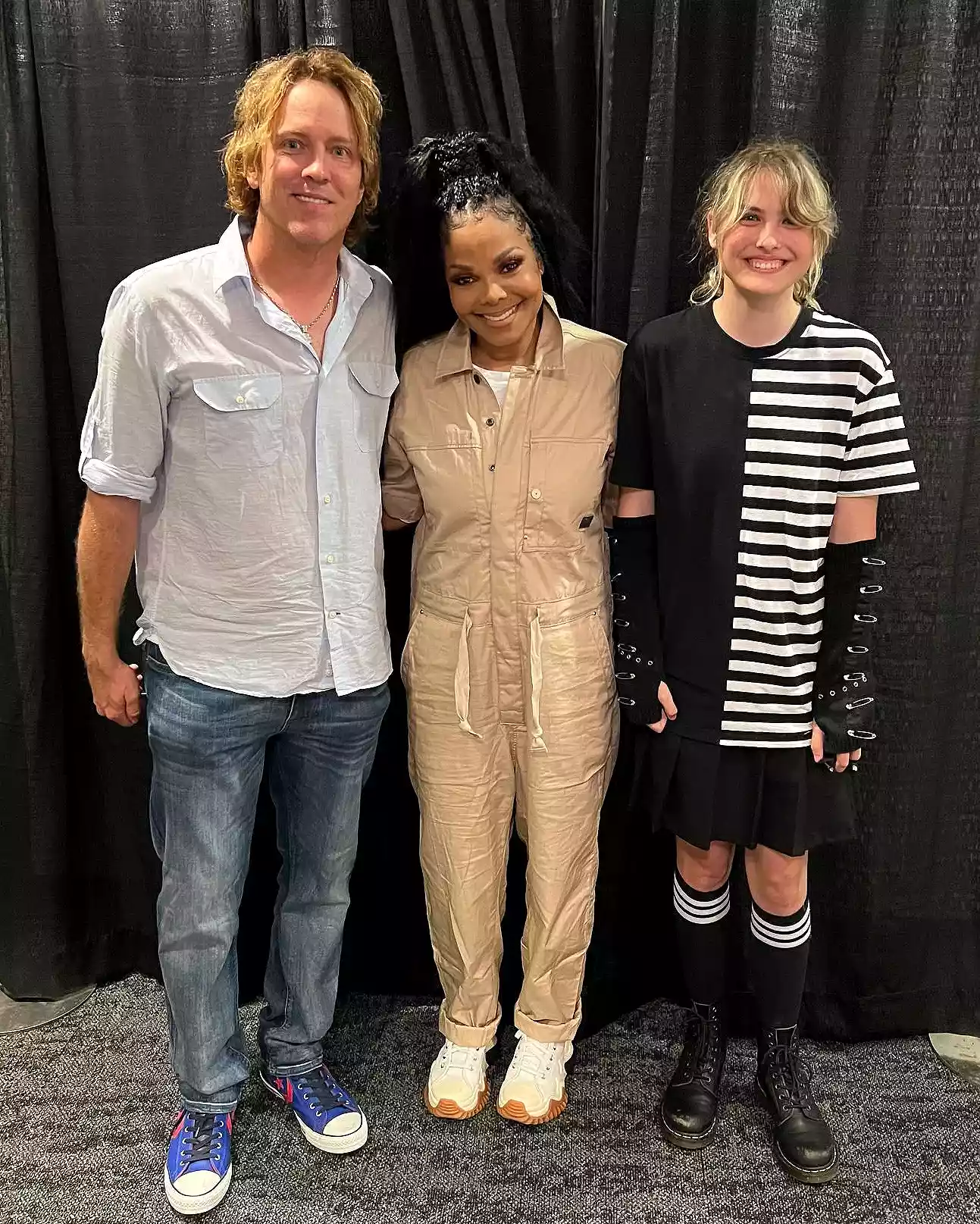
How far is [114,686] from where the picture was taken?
178 centimetres

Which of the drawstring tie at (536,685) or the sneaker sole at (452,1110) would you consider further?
the sneaker sole at (452,1110)

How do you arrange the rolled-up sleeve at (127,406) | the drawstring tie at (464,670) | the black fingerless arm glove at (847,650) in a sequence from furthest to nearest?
the drawstring tie at (464,670)
the black fingerless arm glove at (847,650)
the rolled-up sleeve at (127,406)

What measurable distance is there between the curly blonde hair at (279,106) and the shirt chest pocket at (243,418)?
299 mm

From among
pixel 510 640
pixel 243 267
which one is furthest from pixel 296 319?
pixel 510 640

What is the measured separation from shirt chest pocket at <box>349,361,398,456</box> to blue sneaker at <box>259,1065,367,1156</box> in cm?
119

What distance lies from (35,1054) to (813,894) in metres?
1.67

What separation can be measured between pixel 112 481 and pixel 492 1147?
136 centimetres

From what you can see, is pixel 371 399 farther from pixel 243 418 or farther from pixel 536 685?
pixel 536 685

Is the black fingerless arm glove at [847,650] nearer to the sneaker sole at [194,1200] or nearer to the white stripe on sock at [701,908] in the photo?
the white stripe on sock at [701,908]

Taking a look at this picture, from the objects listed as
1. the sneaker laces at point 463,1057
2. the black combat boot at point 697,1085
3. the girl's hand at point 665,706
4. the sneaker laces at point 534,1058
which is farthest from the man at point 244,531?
the black combat boot at point 697,1085

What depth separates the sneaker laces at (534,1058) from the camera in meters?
1.97

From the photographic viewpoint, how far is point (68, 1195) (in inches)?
71.9

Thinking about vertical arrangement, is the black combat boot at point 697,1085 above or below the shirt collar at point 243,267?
below

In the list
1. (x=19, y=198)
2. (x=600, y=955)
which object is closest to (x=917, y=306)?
(x=600, y=955)
